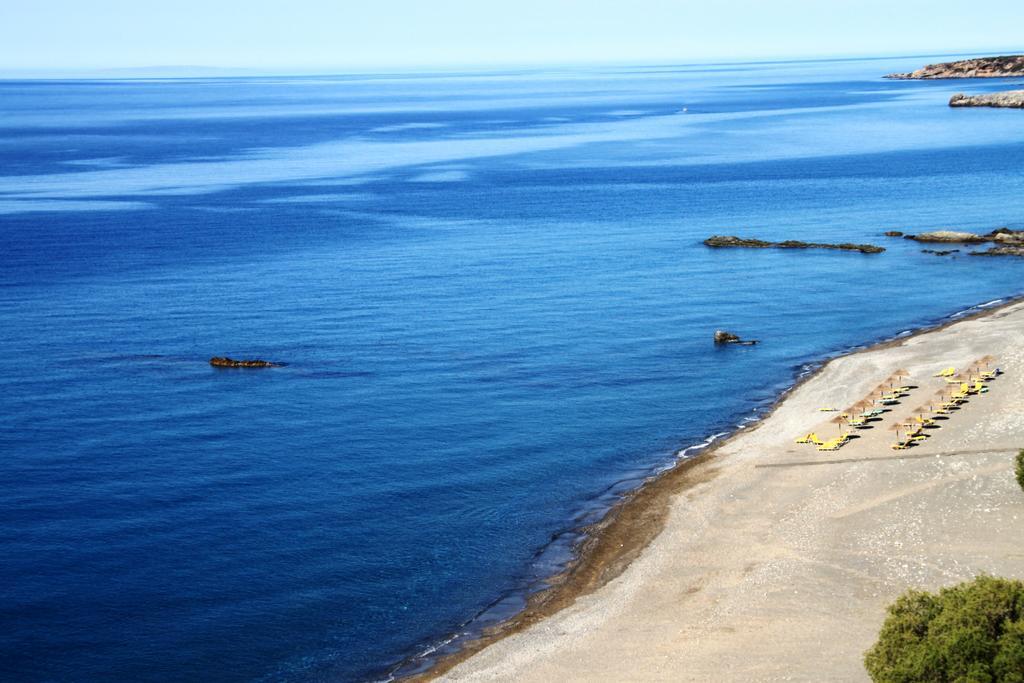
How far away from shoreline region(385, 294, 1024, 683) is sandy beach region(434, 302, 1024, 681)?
5.6 inches

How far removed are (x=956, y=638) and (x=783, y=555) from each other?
14837 millimetres

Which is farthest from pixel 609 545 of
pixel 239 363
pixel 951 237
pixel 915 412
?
pixel 951 237

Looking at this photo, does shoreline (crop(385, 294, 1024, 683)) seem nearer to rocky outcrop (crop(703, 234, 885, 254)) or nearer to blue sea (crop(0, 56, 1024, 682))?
blue sea (crop(0, 56, 1024, 682))

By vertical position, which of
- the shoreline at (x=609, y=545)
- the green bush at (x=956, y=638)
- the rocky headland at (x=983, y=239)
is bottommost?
the shoreline at (x=609, y=545)

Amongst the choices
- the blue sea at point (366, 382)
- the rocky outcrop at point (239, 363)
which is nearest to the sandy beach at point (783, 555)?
the blue sea at point (366, 382)

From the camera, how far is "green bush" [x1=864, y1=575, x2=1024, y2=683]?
31.6 metres

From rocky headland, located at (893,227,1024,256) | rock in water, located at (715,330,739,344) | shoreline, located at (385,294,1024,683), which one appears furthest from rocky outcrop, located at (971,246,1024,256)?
shoreline, located at (385,294,1024,683)

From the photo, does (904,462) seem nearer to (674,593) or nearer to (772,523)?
(772,523)

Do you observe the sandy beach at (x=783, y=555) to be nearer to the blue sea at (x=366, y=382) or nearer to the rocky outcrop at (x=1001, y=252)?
the blue sea at (x=366, y=382)

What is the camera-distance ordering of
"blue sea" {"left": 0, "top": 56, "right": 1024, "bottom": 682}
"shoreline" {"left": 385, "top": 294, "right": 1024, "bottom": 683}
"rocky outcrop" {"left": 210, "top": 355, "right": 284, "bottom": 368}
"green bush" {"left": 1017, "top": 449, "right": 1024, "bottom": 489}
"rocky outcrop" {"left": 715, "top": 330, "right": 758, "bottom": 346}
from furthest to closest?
"rocky outcrop" {"left": 715, "top": 330, "right": 758, "bottom": 346}, "rocky outcrop" {"left": 210, "top": 355, "right": 284, "bottom": 368}, "green bush" {"left": 1017, "top": 449, "right": 1024, "bottom": 489}, "blue sea" {"left": 0, "top": 56, "right": 1024, "bottom": 682}, "shoreline" {"left": 385, "top": 294, "right": 1024, "bottom": 683}

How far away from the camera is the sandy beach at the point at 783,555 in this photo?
39.5 metres

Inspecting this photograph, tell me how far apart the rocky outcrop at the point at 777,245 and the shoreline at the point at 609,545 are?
4592 centimetres

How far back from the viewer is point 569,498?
55.2 meters

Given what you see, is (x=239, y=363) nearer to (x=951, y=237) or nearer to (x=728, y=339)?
(x=728, y=339)
